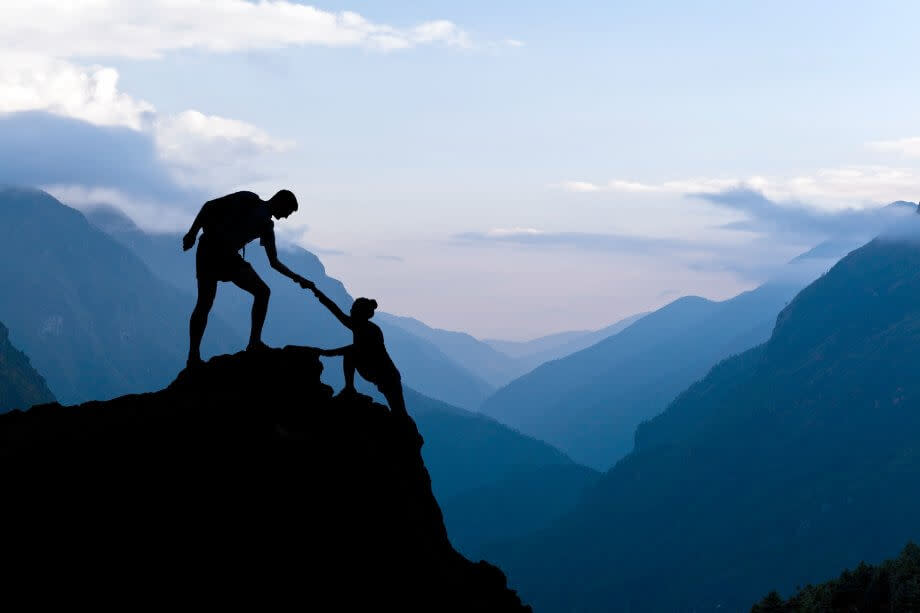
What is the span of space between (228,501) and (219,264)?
6.38 meters

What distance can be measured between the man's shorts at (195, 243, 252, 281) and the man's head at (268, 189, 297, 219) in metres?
1.29

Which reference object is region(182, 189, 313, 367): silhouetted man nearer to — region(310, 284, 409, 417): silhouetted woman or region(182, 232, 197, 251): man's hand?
region(182, 232, 197, 251): man's hand

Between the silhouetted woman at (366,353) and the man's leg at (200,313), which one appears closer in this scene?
the man's leg at (200,313)

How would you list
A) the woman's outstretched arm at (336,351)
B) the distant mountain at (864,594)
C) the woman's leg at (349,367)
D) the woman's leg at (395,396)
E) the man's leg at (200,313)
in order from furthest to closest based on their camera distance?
the distant mountain at (864,594) → the woman's leg at (395,396) → the woman's leg at (349,367) → the woman's outstretched arm at (336,351) → the man's leg at (200,313)

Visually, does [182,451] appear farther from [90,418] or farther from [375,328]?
[375,328]

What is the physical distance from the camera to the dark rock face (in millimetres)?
17250

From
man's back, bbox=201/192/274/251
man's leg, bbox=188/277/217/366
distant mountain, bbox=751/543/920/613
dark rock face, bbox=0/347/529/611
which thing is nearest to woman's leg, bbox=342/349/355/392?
dark rock face, bbox=0/347/529/611

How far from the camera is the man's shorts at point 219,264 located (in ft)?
76.7

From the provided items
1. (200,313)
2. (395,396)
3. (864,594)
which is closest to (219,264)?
(200,313)

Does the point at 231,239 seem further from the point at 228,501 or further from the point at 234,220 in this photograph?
the point at 228,501

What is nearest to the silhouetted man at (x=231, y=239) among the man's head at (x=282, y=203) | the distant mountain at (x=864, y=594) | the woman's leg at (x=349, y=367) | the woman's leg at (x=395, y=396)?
the man's head at (x=282, y=203)

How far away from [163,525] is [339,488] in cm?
401

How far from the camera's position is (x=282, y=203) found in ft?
79.1

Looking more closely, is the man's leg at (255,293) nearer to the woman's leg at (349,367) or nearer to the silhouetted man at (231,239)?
the silhouetted man at (231,239)
